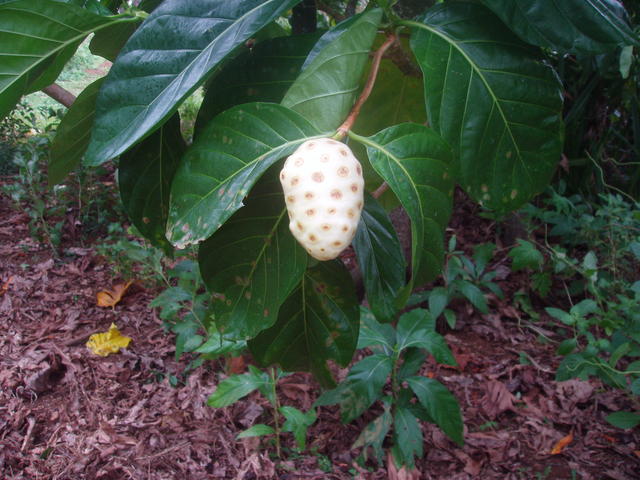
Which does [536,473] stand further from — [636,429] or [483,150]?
[483,150]

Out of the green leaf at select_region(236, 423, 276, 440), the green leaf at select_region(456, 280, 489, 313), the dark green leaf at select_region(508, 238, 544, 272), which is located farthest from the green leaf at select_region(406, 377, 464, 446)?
the dark green leaf at select_region(508, 238, 544, 272)

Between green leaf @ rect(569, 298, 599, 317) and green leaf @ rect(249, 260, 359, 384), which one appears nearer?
green leaf @ rect(249, 260, 359, 384)

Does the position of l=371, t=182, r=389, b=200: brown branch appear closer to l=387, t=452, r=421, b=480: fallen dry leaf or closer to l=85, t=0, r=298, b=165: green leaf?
l=85, t=0, r=298, b=165: green leaf

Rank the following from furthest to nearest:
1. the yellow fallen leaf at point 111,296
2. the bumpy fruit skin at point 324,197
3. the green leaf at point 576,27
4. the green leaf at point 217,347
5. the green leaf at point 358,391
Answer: the yellow fallen leaf at point 111,296, the green leaf at point 358,391, the green leaf at point 217,347, the green leaf at point 576,27, the bumpy fruit skin at point 324,197

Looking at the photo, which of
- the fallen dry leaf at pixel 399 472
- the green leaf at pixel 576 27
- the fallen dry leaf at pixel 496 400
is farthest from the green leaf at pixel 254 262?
the fallen dry leaf at pixel 496 400

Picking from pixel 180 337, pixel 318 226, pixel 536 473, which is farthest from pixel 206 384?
pixel 318 226

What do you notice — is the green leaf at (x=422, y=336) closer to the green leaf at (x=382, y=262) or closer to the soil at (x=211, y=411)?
the soil at (x=211, y=411)
